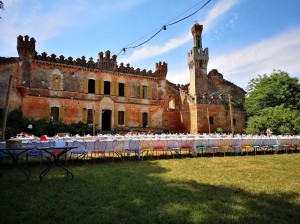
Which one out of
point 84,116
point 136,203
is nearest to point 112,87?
point 84,116

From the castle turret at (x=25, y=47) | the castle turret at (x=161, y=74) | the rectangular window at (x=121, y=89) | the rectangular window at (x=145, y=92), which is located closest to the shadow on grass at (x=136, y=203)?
the castle turret at (x=25, y=47)

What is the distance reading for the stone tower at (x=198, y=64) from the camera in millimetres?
28281

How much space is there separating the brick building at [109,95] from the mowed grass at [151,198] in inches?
539

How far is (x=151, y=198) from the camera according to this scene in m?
3.93

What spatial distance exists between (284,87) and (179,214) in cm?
2340

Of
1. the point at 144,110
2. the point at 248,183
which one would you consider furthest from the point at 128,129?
the point at 248,183

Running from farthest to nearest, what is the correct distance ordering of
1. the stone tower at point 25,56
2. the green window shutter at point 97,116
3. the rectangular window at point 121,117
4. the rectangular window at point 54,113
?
the rectangular window at point 121,117 < the green window shutter at point 97,116 < the rectangular window at point 54,113 < the stone tower at point 25,56

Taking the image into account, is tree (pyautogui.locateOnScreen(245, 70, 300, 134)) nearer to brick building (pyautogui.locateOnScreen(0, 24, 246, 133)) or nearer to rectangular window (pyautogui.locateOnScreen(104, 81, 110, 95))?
brick building (pyautogui.locateOnScreen(0, 24, 246, 133))

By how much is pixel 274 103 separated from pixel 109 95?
1722 centimetres

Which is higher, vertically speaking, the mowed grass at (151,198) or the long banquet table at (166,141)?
the long banquet table at (166,141)

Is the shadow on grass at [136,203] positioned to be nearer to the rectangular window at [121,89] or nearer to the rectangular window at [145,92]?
the rectangular window at [121,89]

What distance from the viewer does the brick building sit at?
18359mm

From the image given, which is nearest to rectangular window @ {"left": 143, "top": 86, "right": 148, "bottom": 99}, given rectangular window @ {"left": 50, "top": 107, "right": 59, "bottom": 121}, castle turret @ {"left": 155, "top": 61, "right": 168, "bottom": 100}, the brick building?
the brick building

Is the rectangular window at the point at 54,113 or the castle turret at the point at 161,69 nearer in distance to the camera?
the rectangular window at the point at 54,113
